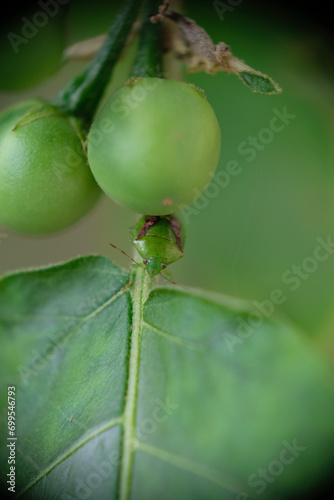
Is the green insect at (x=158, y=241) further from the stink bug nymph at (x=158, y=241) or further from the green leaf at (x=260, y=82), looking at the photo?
the green leaf at (x=260, y=82)

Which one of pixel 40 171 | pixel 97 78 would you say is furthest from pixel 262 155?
pixel 40 171

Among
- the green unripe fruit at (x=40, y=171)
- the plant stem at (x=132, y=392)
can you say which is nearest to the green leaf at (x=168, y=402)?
the plant stem at (x=132, y=392)

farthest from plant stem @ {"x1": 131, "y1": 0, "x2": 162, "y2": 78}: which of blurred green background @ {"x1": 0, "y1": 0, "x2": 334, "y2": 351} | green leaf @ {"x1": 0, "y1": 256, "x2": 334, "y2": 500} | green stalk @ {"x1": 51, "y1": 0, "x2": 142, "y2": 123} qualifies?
green leaf @ {"x1": 0, "y1": 256, "x2": 334, "y2": 500}

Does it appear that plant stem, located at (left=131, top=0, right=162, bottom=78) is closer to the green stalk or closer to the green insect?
the green stalk

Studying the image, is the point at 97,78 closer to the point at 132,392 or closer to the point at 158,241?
the point at 158,241

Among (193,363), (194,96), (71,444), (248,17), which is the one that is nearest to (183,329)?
(193,363)

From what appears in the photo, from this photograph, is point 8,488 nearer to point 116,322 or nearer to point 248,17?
point 116,322
